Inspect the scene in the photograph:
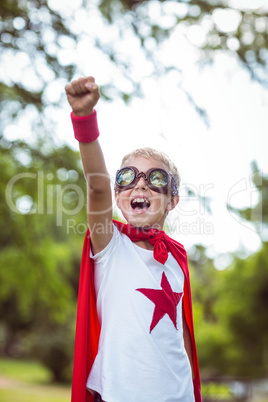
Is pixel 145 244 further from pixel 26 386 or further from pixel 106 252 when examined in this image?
pixel 26 386

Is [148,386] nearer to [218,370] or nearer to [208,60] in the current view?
[208,60]

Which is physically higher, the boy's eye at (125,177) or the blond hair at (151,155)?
the blond hair at (151,155)

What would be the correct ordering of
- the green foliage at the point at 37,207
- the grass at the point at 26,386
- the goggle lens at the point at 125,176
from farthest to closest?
the grass at the point at 26,386
the green foliage at the point at 37,207
the goggle lens at the point at 125,176

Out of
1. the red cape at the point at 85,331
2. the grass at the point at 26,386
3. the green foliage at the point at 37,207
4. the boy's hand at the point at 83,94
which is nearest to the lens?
the boy's hand at the point at 83,94

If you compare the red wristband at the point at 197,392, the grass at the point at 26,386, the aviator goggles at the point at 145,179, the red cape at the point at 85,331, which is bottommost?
the grass at the point at 26,386

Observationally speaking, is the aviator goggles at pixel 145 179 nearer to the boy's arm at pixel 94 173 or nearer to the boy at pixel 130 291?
the boy at pixel 130 291

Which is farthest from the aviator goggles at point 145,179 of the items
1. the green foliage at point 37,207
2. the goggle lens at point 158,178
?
the green foliage at point 37,207

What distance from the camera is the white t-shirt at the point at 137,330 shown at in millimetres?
1689

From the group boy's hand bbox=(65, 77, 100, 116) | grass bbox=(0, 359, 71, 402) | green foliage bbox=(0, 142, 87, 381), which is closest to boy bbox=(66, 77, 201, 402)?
boy's hand bbox=(65, 77, 100, 116)

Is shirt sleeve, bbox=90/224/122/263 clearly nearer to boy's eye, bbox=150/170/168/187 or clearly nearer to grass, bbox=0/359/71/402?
boy's eye, bbox=150/170/168/187

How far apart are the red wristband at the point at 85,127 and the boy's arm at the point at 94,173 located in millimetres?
15

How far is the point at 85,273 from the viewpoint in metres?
1.90

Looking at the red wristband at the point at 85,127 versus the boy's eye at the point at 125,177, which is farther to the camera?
the boy's eye at the point at 125,177

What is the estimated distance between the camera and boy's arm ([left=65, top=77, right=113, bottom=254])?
154cm
